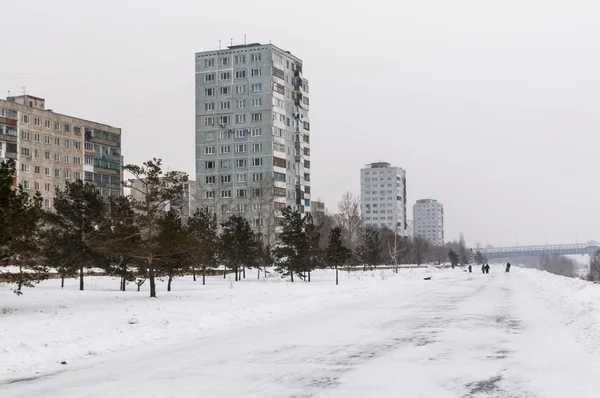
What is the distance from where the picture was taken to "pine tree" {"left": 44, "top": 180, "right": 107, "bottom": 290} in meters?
35.0

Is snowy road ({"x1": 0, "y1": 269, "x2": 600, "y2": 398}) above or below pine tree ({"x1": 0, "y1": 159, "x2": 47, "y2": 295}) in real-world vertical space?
below

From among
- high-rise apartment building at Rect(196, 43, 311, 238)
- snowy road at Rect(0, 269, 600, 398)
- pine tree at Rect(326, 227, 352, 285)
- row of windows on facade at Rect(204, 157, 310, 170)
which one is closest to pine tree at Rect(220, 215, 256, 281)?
pine tree at Rect(326, 227, 352, 285)

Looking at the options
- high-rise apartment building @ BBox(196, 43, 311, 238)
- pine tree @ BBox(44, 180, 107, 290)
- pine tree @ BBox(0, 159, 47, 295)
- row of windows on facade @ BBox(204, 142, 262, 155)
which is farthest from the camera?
row of windows on facade @ BBox(204, 142, 262, 155)

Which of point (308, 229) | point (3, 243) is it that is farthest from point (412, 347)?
point (308, 229)

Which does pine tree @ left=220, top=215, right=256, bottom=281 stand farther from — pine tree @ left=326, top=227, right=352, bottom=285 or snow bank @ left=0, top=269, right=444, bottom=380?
snow bank @ left=0, top=269, right=444, bottom=380

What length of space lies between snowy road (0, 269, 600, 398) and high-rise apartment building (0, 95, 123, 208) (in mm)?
78034

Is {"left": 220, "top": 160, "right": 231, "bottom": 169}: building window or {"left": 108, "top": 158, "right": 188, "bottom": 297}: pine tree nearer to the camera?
{"left": 108, "top": 158, "right": 188, "bottom": 297}: pine tree

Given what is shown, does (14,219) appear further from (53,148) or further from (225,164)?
(225,164)

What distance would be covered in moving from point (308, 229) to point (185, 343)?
3823 cm

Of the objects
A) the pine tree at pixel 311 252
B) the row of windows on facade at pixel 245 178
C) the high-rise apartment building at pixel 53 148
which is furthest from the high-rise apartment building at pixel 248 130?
the pine tree at pixel 311 252

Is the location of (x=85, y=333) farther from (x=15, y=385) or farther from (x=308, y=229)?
(x=308, y=229)

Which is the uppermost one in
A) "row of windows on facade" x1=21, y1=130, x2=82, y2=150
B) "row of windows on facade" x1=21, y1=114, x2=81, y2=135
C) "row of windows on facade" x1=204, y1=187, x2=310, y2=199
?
"row of windows on facade" x1=21, y1=114, x2=81, y2=135

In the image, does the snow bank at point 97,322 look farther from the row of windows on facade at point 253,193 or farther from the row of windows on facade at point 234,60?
the row of windows on facade at point 234,60

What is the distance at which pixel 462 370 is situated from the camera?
10633 mm
